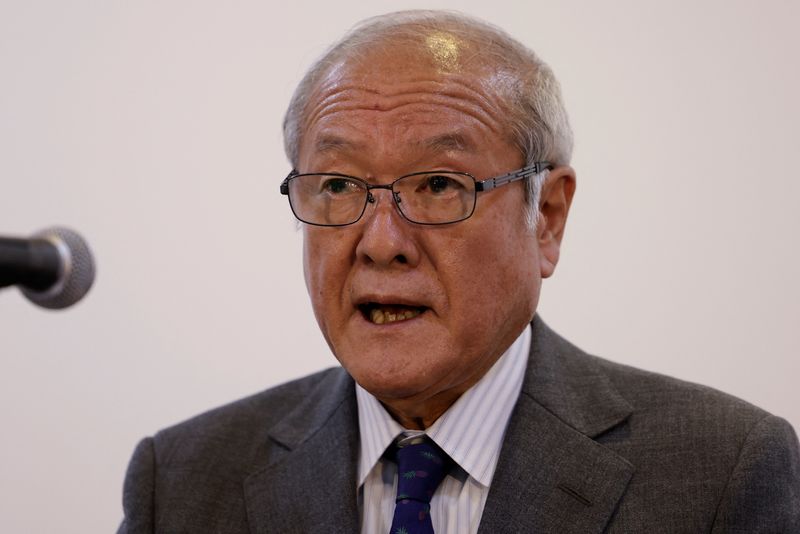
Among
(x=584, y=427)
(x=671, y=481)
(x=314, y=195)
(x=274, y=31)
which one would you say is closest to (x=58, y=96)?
(x=274, y=31)

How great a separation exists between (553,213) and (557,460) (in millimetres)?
553

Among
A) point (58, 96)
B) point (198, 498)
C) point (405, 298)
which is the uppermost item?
point (58, 96)

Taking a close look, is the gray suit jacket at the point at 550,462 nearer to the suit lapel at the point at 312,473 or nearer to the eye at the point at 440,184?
the suit lapel at the point at 312,473

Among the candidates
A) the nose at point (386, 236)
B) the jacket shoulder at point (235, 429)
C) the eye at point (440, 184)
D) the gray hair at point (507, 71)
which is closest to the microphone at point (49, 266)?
the nose at point (386, 236)

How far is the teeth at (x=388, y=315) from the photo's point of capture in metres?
1.96

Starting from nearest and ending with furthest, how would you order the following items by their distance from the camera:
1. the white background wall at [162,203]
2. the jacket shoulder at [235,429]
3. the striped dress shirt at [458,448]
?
1. the striped dress shirt at [458,448]
2. the jacket shoulder at [235,429]
3. the white background wall at [162,203]

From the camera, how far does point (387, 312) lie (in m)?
1.98

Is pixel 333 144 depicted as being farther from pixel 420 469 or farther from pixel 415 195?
pixel 420 469

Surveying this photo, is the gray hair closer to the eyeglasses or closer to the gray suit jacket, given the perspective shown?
the eyeglasses

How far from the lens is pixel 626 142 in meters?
2.86

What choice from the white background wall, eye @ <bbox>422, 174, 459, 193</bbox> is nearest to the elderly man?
eye @ <bbox>422, 174, 459, 193</bbox>

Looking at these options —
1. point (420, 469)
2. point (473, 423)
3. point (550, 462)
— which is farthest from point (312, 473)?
point (550, 462)

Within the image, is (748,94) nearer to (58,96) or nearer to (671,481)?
(671,481)

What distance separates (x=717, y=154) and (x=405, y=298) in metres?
1.30
